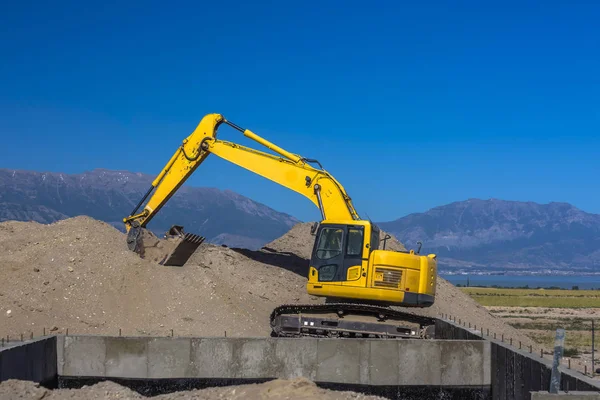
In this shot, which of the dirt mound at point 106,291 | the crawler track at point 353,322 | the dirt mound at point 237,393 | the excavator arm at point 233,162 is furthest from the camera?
the excavator arm at point 233,162

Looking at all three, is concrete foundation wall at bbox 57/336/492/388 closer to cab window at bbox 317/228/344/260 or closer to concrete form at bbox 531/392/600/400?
concrete form at bbox 531/392/600/400

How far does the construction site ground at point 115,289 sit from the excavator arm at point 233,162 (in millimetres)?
708

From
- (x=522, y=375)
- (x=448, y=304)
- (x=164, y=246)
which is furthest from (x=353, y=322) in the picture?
(x=448, y=304)

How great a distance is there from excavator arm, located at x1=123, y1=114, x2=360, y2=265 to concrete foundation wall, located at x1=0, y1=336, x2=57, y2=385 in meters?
9.36

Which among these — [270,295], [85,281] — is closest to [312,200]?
[270,295]

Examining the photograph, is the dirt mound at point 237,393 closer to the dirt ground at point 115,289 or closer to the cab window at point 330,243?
the cab window at point 330,243

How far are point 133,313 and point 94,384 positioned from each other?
767 cm

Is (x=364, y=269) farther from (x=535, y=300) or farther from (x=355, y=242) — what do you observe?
(x=535, y=300)

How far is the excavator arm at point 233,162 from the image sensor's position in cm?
2298

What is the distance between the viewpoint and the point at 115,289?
2366 cm

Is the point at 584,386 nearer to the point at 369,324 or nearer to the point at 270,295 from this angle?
the point at 369,324

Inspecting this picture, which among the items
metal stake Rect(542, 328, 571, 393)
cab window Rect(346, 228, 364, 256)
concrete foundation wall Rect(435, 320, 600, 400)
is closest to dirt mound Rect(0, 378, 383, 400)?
concrete foundation wall Rect(435, 320, 600, 400)

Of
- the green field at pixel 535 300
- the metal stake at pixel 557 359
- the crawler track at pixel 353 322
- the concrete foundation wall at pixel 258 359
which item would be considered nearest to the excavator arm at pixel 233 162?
the crawler track at pixel 353 322

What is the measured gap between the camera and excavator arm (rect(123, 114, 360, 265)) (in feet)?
75.4
